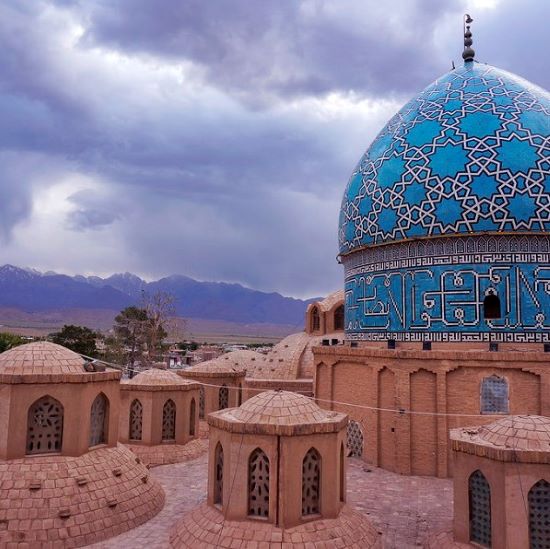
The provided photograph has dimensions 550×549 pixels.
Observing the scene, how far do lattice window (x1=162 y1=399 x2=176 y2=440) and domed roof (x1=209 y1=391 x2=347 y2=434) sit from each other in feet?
20.0

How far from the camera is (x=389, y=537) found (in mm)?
10023

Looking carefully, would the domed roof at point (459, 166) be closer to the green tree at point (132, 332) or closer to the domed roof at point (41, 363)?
the domed roof at point (41, 363)

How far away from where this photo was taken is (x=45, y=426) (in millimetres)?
10625

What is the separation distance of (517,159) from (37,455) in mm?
13527

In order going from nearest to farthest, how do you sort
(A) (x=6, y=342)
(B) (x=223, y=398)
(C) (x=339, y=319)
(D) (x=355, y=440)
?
1. (D) (x=355, y=440)
2. (B) (x=223, y=398)
3. (C) (x=339, y=319)
4. (A) (x=6, y=342)

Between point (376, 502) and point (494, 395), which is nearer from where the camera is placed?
point (376, 502)

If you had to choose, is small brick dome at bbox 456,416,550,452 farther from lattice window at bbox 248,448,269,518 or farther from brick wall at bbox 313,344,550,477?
brick wall at bbox 313,344,550,477

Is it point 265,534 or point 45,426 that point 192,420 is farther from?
point 265,534

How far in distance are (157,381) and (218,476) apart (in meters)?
6.58

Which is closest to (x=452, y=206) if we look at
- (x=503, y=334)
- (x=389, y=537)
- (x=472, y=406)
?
(x=503, y=334)

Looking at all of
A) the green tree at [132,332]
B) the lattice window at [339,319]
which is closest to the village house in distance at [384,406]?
the lattice window at [339,319]

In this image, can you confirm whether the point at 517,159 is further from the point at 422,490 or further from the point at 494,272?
the point at 422,490

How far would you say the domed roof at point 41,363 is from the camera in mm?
10578

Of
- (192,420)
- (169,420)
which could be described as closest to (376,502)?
(169,420)
